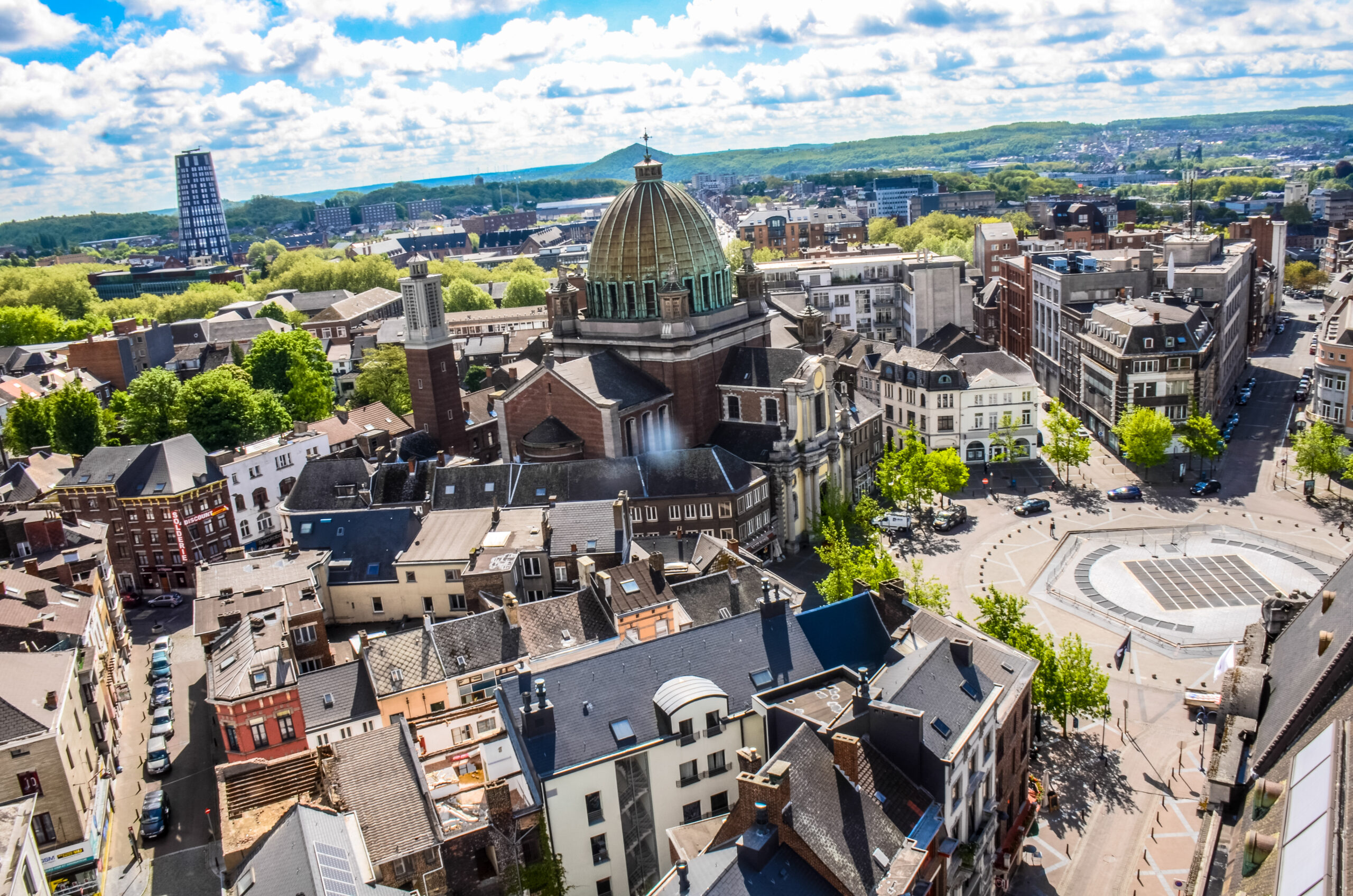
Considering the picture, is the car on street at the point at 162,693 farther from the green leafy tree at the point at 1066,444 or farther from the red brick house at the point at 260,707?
the green leafy tree at the point at 1066,444

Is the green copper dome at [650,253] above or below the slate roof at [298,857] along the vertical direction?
above

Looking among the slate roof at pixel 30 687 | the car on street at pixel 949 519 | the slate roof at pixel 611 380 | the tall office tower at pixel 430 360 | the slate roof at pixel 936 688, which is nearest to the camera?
the slate roof at pixel 936 688

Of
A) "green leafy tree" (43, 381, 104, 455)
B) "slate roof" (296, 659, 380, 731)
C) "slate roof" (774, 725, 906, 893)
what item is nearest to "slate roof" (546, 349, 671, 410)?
"slate roof" (296, 659, 380, 731)

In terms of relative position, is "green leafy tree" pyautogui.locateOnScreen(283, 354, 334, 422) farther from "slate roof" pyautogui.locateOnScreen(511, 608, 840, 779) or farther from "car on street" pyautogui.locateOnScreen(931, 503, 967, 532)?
"slate roof" pyautogui.locateOnScreen(511, 608, 840, 779)

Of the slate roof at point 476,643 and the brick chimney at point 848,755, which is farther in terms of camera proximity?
the slate roof at point 476,643

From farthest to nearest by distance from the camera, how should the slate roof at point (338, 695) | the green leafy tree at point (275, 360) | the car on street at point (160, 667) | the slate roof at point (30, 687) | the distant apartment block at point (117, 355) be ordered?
the distant apartment block at point (117, 355) → the green leafy tree at point (275, 360) → the car on street at point (160, 667) → the slate roof at point (338, 695) → the slate roof at point (30, 687)

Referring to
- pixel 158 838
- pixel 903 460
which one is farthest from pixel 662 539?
pixel 158 838

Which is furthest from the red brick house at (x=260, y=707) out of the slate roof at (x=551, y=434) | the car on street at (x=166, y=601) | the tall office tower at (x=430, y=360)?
the tall office tower at (x=430, y=360)
